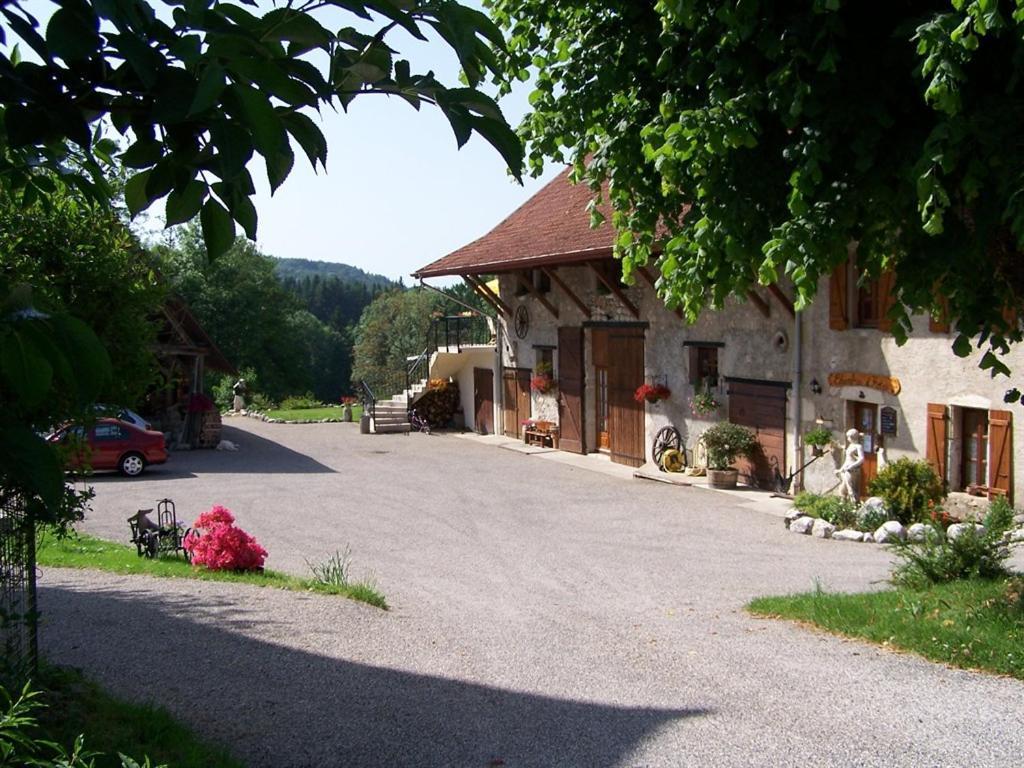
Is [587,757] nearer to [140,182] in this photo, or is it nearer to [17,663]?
[17,663]

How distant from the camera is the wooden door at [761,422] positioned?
16797 mm

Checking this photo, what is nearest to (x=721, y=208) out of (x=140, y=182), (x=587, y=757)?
(x=587, y=757)

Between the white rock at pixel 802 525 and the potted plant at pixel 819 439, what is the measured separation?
1921 millimetres

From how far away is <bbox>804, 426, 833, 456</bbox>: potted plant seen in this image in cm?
1541

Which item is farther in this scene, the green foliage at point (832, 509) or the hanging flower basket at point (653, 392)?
the hanging flower basket at point (653, 392)

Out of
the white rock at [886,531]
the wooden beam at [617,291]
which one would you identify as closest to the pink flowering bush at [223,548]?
the white rock at [886,531]

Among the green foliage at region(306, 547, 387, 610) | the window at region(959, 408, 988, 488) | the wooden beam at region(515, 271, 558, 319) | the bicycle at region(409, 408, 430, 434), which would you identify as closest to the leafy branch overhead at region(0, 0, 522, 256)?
the green foliage at region(306, 547, 387, 610)

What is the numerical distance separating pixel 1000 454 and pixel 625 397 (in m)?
9.55

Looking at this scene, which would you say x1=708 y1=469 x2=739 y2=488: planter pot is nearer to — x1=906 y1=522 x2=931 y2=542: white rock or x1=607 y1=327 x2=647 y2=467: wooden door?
x1=607 y1=327 x2=647 y2=467: wooden door

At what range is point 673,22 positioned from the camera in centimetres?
624

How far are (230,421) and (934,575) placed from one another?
103 ft

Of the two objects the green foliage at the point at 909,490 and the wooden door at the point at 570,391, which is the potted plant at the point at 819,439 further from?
the wooden door at the point at 570,391

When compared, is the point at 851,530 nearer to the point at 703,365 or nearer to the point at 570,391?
the point at 703,365

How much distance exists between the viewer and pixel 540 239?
2300cm
